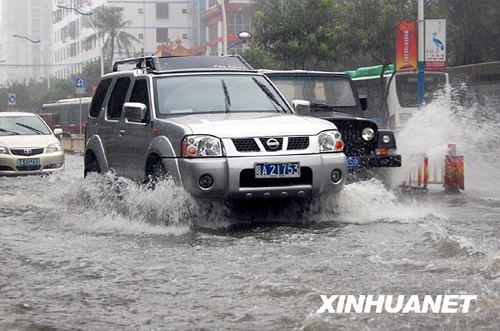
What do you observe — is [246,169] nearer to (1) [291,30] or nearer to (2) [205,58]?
(2) [205,58]

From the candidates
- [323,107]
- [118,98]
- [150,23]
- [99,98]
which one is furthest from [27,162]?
[150,23]

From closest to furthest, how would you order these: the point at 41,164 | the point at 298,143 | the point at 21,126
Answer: the point at 298,143, the point at 41,164, the point at 21,126

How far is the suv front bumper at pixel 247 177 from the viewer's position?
852 cm

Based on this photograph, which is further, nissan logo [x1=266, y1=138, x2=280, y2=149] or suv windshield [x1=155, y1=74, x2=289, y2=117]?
→ suv windshield [x1=155, y1=74, x2=289, y2=117]

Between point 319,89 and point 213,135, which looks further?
point 319,89

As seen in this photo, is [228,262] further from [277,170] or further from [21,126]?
[21,126]

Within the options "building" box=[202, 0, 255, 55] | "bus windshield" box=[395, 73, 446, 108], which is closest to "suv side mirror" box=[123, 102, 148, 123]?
"bus windshield" box=[395, 73, 446, 108]

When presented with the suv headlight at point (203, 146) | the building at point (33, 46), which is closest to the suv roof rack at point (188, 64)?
the suv headlight at point (203, 146)

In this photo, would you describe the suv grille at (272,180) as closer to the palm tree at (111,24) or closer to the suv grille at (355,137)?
the suv grille at (355,137)

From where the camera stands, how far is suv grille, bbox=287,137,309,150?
8.79 meters

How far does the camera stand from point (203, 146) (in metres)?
8.62

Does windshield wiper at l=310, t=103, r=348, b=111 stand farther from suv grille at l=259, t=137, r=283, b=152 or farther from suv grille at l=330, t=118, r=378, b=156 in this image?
suv grille at l=259, t=137, r=283, b=152

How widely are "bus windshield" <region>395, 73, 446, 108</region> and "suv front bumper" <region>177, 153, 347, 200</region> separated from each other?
76.2ft

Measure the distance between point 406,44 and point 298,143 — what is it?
1488 centimetres
